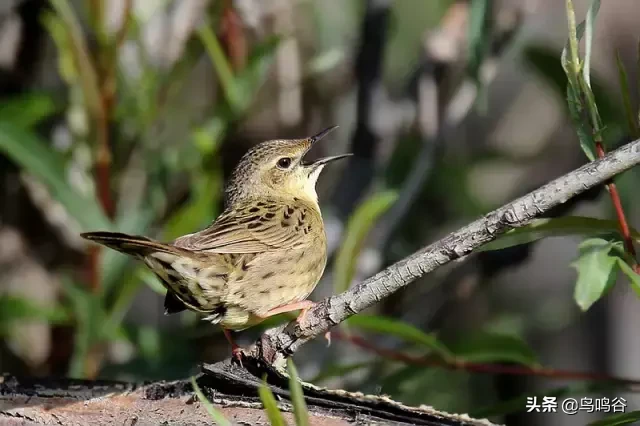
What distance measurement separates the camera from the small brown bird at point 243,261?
2996mm

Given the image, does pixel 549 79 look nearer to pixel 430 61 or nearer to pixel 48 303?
pixel 430 61

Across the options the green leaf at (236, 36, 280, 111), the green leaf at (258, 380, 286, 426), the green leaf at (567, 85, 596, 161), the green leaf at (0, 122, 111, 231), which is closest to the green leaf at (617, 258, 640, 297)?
the green leaf at (567, 85, 596, 161)

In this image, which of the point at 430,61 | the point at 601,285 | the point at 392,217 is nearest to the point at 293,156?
the point at 392,217

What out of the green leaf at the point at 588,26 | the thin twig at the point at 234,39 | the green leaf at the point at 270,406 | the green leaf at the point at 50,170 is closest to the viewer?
the green leaf at the point at 270,406

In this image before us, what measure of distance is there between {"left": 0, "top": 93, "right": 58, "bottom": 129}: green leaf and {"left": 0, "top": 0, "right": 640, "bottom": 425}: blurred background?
0.03 ft

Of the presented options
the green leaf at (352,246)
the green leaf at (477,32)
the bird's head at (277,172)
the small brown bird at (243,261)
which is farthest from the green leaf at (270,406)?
the green leaf at (477,32)

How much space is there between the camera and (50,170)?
12.9ft

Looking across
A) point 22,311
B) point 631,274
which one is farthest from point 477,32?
point 22,311

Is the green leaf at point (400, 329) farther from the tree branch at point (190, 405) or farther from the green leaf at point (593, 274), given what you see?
the green leaf at point (593, 274)

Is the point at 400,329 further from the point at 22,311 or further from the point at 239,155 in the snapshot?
the point at 239,155

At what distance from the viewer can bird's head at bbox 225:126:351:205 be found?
4.02 meters

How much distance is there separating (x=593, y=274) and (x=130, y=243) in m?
1.28

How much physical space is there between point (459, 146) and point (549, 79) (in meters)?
1.10

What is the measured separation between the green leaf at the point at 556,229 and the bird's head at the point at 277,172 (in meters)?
1.52
